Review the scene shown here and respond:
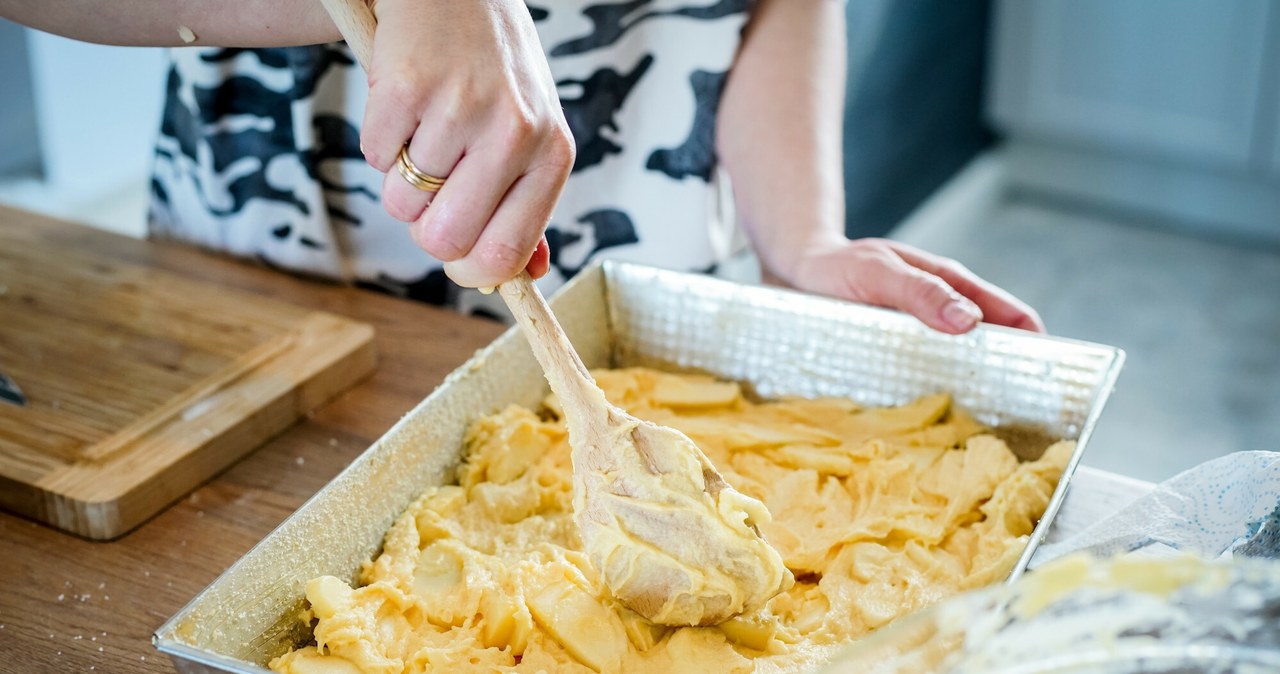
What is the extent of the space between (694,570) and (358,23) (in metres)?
0.43

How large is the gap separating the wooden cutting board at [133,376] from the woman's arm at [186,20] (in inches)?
11.9

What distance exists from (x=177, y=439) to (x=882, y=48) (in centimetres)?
199

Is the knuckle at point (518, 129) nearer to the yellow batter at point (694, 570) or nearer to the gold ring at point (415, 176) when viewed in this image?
the gold ring at point (415, 176)

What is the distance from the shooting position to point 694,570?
799mm

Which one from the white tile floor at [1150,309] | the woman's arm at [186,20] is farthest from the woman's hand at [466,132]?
the white tile floor at [1150,309]

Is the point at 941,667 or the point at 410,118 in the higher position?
the point at 410,118

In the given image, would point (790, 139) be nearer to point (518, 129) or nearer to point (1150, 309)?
point (518, 129)

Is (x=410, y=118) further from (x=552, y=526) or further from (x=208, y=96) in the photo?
(x=208, y=96)

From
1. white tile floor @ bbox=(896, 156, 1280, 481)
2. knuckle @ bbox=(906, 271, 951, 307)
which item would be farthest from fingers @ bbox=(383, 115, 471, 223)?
white tile floor @ bbox=(896, 156, 1280, 481)

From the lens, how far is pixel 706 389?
112cm

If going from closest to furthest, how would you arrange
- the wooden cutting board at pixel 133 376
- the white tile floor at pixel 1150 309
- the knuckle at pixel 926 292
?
the wooden cutting board at pixel 133 376, the knuckle at pixel 926 292, the white tile floor at pixel 1150 309

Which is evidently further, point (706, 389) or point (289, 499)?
point (706, 389)

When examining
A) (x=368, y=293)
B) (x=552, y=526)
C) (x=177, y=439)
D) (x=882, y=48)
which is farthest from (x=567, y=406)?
(x=882, y=48)

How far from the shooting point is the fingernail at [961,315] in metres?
1.04
